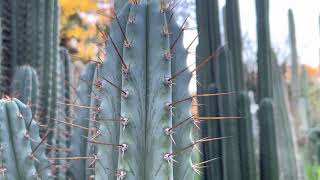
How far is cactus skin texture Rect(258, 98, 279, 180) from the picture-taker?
454 centimetres

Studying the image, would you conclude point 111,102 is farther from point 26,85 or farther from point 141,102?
point 26,85

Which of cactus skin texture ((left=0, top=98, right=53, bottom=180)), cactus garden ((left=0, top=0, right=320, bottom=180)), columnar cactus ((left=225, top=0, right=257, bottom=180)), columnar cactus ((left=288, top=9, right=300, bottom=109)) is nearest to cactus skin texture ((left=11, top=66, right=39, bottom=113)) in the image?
cactus garden ((left=0, top=0, right=320, bottom=180))

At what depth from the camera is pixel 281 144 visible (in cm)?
526

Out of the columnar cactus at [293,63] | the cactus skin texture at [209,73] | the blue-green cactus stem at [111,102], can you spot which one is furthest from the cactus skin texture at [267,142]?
the columnar cactus at [293,63]

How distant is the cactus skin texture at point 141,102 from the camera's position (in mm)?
2539

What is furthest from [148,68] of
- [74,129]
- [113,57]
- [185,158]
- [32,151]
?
[74,129]

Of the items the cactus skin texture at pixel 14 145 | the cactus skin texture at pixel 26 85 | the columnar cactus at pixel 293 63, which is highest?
the columnar cactus at pixel 293 63

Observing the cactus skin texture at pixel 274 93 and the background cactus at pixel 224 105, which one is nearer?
the background cactus at pixel 224 105

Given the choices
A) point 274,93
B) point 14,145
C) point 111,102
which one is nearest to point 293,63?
point 274,93

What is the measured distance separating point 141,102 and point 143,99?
0.05 feet

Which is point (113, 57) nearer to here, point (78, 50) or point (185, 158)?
point (185, 158)

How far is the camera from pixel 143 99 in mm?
2596

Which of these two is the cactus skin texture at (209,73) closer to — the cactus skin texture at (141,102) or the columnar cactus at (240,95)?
the columnar cactus at (240,95)

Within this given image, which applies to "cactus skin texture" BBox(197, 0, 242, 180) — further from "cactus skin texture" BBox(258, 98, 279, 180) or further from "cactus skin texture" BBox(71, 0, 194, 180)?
"cactus skin texture" BBox(71, 0, 194, 180)
